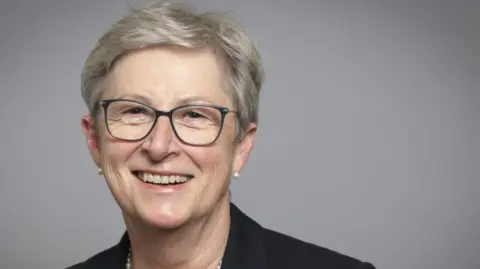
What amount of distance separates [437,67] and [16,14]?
168cm

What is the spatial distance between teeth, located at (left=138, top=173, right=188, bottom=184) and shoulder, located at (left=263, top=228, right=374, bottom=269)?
16.3 inches

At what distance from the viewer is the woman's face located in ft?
7.45

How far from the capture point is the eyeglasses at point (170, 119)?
2.28 metres

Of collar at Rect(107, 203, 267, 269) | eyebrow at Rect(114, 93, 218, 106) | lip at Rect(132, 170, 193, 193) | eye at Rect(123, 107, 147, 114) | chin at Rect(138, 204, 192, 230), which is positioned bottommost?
collar at Rect(107, 203, 267, 269)

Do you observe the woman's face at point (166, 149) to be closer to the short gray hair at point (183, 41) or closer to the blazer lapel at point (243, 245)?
the short gray hair at point (183, 41)

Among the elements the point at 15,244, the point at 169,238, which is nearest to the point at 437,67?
the point at 169,238

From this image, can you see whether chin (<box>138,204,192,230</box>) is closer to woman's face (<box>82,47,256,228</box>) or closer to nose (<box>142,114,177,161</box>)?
woman's face (<box>82,47,256,228</box>)

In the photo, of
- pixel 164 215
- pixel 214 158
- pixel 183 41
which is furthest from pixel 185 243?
pixel 183 41

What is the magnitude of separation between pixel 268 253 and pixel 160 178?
1.50 feet

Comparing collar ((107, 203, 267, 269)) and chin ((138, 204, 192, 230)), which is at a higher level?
chin ((138, 204, 192, 230))

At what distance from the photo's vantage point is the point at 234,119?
2387 mm

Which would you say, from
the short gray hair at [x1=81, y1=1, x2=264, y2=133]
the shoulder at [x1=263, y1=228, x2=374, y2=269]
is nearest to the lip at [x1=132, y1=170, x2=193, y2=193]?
the short gray hair at [x1=81, y1=1, x2=264, y2=133]

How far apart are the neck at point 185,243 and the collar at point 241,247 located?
0.09 ft

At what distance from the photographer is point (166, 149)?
2.26 metres
